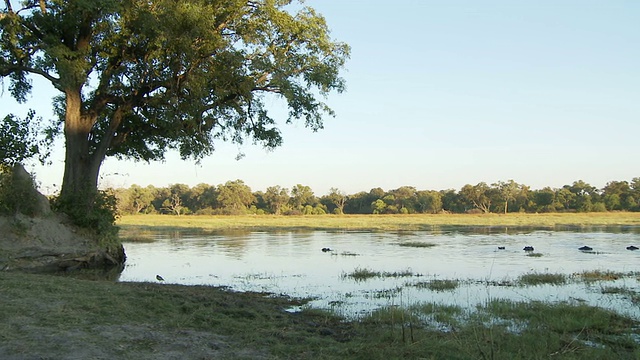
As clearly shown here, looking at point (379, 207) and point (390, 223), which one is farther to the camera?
point (379, 207)

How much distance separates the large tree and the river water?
5.71 m

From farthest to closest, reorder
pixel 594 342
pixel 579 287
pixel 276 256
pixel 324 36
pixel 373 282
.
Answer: pixel 276 256
pixel 324 36
pixel 373 282
pixel 579 287
pixel 594 342

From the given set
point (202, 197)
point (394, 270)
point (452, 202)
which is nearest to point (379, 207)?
point (452, 202)

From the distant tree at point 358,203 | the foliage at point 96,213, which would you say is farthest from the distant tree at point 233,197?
the foliage at point 96,213

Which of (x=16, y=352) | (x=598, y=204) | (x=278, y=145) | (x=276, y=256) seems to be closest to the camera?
(x=16, y=352)

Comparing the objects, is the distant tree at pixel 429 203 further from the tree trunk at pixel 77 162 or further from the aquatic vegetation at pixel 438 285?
the aquatic vegetation at pixel 438 285

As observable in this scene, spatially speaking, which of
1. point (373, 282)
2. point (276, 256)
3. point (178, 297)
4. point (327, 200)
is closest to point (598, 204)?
point (327, 200)

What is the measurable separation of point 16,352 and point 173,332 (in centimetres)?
225

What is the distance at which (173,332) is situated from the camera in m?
7.82

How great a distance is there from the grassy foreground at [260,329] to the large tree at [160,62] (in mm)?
9569

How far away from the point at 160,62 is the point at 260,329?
13968 millimetres

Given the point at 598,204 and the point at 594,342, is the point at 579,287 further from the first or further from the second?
the point at 598,204

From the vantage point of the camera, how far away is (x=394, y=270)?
20.4 meters

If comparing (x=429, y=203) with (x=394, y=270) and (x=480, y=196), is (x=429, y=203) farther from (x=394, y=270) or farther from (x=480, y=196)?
(x=394, y=270)
